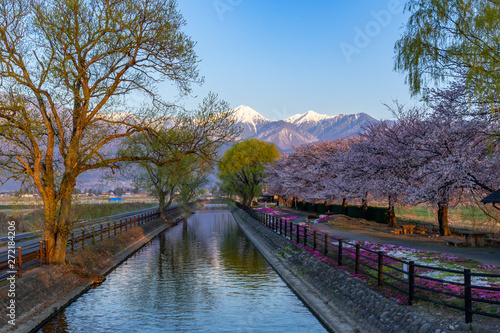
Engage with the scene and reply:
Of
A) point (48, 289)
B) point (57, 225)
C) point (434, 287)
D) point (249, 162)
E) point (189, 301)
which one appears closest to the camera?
point (434, 287)

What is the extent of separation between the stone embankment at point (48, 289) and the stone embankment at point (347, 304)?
32.7 ft

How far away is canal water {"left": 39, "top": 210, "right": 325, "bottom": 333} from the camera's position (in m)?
15.0

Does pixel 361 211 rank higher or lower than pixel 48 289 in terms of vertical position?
higher

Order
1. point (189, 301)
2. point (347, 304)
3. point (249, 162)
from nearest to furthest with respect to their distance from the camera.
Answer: point (347, 304) < point (189, 301) < point (249, 162)

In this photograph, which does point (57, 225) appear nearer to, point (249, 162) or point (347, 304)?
point (347, 304)

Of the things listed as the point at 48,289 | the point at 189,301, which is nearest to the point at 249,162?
the point at 189,301

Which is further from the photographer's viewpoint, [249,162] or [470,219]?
[249,162]

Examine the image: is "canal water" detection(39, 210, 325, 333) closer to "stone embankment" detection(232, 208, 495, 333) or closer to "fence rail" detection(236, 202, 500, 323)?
"stone embankment" detection(232, 208, 495, 333)

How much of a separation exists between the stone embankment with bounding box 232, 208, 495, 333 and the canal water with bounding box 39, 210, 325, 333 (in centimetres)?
59

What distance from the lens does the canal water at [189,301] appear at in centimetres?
1505

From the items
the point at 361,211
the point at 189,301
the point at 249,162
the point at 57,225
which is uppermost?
the point at 249,162

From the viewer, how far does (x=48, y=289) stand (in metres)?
17.5

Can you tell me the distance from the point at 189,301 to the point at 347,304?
22.7ft

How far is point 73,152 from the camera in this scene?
66.1 feet
